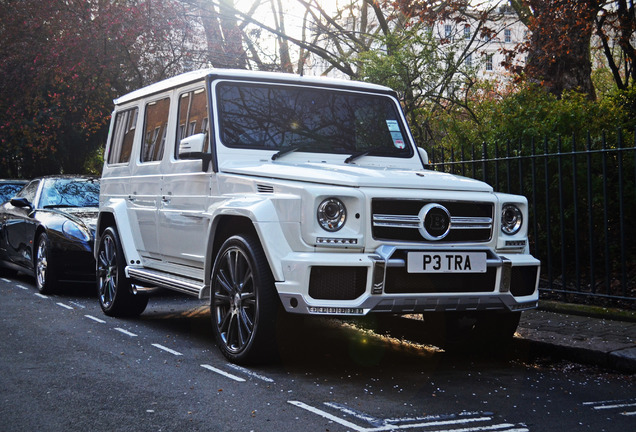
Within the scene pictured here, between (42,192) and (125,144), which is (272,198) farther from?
(42,192)

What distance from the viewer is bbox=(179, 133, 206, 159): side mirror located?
6574 millimetres

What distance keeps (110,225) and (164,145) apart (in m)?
1.65

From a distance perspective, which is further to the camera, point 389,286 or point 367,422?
point 389,286

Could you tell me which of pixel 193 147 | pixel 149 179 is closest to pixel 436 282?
pixel 193 147

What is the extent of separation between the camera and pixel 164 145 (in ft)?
25.8

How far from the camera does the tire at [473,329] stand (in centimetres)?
645

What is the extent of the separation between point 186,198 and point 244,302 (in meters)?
1.53

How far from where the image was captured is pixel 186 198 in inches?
283

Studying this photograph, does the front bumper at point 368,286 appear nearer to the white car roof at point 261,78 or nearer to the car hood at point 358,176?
the car hood at point 358,176

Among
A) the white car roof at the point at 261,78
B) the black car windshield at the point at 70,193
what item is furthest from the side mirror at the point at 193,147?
the black car windshield at the point at 70,193

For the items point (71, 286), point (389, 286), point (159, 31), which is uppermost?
point (159, 31)

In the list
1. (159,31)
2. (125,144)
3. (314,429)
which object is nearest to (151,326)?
(125,144)

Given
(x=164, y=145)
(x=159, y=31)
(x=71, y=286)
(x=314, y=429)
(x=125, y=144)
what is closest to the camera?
(x=314, y=429)

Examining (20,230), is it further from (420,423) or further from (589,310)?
(420,423)
